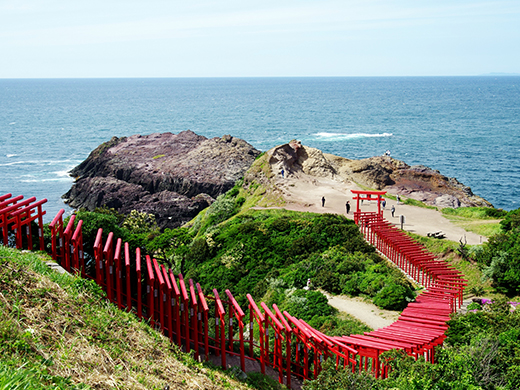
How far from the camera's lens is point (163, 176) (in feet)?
226

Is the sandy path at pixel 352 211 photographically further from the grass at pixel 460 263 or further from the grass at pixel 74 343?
the grass at pixel 74 343

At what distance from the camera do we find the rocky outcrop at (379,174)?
46.8 m

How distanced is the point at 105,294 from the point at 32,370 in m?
5.14

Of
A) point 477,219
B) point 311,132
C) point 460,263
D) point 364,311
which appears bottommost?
point 364,311

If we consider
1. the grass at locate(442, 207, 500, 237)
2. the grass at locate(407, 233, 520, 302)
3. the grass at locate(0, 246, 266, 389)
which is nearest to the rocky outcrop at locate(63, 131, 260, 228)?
the grass at locate(442, 207, 500, 237)

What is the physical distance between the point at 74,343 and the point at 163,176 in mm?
60392

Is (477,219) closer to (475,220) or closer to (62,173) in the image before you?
(475,220)

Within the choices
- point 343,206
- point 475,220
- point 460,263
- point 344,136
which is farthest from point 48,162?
point 460,263

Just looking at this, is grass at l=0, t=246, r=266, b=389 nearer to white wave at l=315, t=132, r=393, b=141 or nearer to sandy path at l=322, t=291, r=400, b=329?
sandy path at l=322, t=291, r=400, b=329

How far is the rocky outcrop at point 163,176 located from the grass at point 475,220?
1287 inches

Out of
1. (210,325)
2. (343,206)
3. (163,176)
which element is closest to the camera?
(210,325)

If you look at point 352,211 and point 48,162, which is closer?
point 352,211

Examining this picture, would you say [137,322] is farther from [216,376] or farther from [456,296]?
[456,296]

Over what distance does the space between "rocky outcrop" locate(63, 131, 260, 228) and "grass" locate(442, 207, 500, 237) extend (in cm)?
3269
